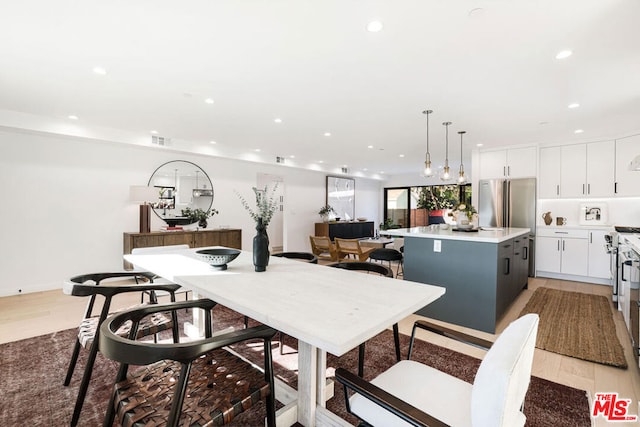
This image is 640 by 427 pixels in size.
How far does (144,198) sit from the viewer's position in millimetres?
4797

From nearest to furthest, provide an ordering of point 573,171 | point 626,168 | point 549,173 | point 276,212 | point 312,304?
point 312,304 < point 626,168 < point 573,171 < point 549,173 < point 276,212

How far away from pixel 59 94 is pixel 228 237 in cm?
330

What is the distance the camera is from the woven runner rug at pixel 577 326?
2553 millimetres

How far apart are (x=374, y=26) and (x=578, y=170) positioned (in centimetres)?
530

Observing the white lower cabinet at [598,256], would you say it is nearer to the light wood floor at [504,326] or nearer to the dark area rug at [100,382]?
the light wood floor at [504,326]

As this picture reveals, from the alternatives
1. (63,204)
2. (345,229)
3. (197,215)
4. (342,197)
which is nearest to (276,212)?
(345,229)

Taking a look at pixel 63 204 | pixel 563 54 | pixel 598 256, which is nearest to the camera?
pixel 563 54

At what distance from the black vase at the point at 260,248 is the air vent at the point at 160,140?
4.10 metres

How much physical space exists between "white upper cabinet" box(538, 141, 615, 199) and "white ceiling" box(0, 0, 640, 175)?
0.48 metres

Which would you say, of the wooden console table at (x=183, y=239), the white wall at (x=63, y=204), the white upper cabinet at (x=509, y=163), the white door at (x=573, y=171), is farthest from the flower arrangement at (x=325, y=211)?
the white door at (x=573, y=171)

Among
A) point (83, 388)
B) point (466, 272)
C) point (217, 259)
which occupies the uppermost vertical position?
point (217, 259)

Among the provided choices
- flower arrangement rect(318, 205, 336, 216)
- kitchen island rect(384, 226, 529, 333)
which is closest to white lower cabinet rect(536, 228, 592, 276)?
kitchen island rect(384, 226, 529, 333)

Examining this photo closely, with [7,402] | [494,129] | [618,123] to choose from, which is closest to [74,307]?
[7,402]

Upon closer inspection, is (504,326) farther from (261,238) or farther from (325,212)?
(325,212)
